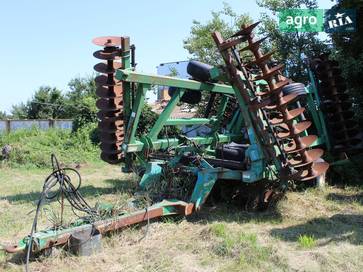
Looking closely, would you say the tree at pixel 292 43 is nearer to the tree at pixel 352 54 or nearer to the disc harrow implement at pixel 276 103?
the tree at pixel 352 54

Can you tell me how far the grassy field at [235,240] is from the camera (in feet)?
14.9

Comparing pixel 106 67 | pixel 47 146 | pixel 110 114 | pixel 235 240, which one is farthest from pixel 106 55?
pixel 47 146

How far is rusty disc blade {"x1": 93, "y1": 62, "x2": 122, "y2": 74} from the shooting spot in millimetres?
7594

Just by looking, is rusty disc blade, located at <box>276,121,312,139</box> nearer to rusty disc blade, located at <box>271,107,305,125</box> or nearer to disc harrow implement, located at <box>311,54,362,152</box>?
rusty disc blade, located at <box>271,107,305,125</box>

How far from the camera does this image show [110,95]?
7.58 meters

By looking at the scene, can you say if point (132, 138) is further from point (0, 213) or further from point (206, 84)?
point (0, 213)

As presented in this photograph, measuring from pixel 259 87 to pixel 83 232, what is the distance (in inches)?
139

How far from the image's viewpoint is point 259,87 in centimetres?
703

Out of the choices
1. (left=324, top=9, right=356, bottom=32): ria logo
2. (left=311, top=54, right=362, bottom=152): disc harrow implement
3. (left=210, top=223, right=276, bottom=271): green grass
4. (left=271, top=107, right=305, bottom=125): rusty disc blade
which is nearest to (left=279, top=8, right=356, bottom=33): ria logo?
(left=324, top=9, right=356, bottom=32): ria logo

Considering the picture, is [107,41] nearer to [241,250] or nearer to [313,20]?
[241,250]

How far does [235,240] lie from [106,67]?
3866mm

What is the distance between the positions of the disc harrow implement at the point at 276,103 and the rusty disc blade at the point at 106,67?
214 centimetres

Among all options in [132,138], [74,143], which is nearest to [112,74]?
[132,138]

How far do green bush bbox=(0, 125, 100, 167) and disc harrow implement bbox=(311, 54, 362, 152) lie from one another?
804 cm
